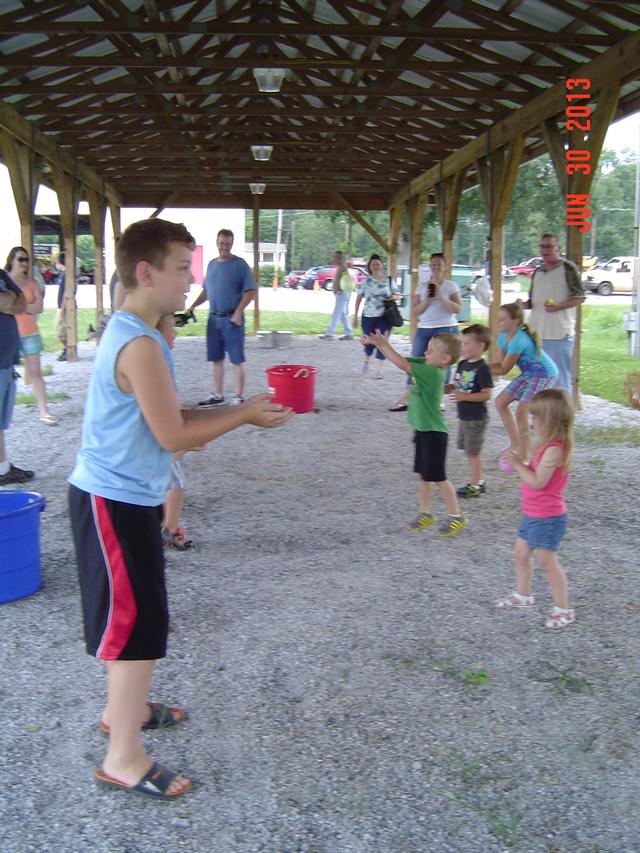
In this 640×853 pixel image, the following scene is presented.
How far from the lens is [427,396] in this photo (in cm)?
492

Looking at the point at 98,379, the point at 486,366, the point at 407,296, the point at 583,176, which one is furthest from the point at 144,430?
the point at 407,296

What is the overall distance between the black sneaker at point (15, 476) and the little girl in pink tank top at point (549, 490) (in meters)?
3.87

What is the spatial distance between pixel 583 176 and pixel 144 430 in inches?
304

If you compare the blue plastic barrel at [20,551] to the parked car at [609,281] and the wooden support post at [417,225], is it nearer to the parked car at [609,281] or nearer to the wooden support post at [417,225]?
the wooden support post at [417,225]

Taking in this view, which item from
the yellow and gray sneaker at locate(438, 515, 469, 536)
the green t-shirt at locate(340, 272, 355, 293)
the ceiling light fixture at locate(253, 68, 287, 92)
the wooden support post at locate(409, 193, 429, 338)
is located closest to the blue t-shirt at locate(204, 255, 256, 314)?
the ceiling light fixture at locate(253, 68, 287, 92)

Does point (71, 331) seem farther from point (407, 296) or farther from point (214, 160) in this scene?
point (407, 296)

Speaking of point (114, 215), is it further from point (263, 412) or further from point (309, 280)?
point (309, 280)

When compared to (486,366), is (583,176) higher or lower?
higher

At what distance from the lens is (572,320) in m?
7.99

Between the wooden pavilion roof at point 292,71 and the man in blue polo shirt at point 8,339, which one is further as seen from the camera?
the wooden pavilion roof at point 292,71

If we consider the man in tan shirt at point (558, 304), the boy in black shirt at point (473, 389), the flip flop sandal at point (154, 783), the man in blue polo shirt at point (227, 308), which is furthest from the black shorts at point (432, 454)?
the man in blue polo shirt at point (227, 308)

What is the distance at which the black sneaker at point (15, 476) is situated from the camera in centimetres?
599

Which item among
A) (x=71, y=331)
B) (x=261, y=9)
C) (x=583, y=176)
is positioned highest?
(x=261, y=9)

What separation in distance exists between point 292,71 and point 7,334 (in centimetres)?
885
